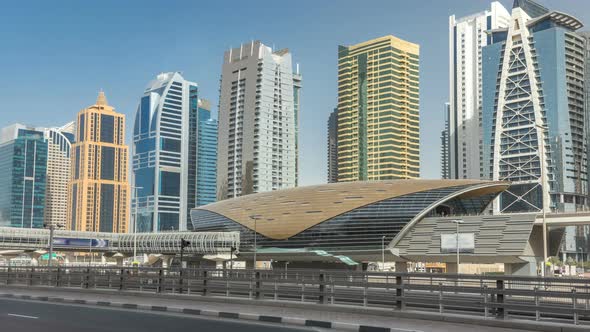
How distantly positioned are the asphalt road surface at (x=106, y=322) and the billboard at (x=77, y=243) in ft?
396

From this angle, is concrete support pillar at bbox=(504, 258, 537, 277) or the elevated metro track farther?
the elevated metro track

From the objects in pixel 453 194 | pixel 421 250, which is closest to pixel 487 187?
pixel 453 194

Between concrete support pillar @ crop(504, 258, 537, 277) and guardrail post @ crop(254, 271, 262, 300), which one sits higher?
guardrail post @ crop(254, 271, 262, 300)

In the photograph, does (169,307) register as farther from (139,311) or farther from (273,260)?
(273,260)

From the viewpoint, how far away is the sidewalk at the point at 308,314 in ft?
54.1

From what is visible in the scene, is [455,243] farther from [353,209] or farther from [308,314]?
[308,314]

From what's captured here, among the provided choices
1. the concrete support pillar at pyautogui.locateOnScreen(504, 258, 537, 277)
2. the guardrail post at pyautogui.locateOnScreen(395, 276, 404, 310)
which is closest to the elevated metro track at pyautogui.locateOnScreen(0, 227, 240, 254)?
the concrete support pillar at pyautogui.locateOnScreen(504, 258, 537, 277)

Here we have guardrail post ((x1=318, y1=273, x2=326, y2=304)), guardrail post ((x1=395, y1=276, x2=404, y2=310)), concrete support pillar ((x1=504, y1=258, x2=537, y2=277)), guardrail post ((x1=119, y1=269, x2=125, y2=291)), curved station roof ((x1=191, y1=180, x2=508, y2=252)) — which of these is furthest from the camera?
curved station roof ((x1=191, y1=180, x2=508, y2=252))

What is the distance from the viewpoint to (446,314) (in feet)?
58.0

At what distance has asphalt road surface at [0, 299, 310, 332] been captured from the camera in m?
16.7

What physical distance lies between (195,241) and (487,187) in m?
58.7

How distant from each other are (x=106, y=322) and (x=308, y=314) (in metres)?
5.88

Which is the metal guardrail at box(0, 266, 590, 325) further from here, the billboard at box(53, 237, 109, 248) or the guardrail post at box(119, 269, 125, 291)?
the billboard at box(53, 237, 109, 248)

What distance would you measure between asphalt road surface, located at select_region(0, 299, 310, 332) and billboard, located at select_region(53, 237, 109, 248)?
396 feet
